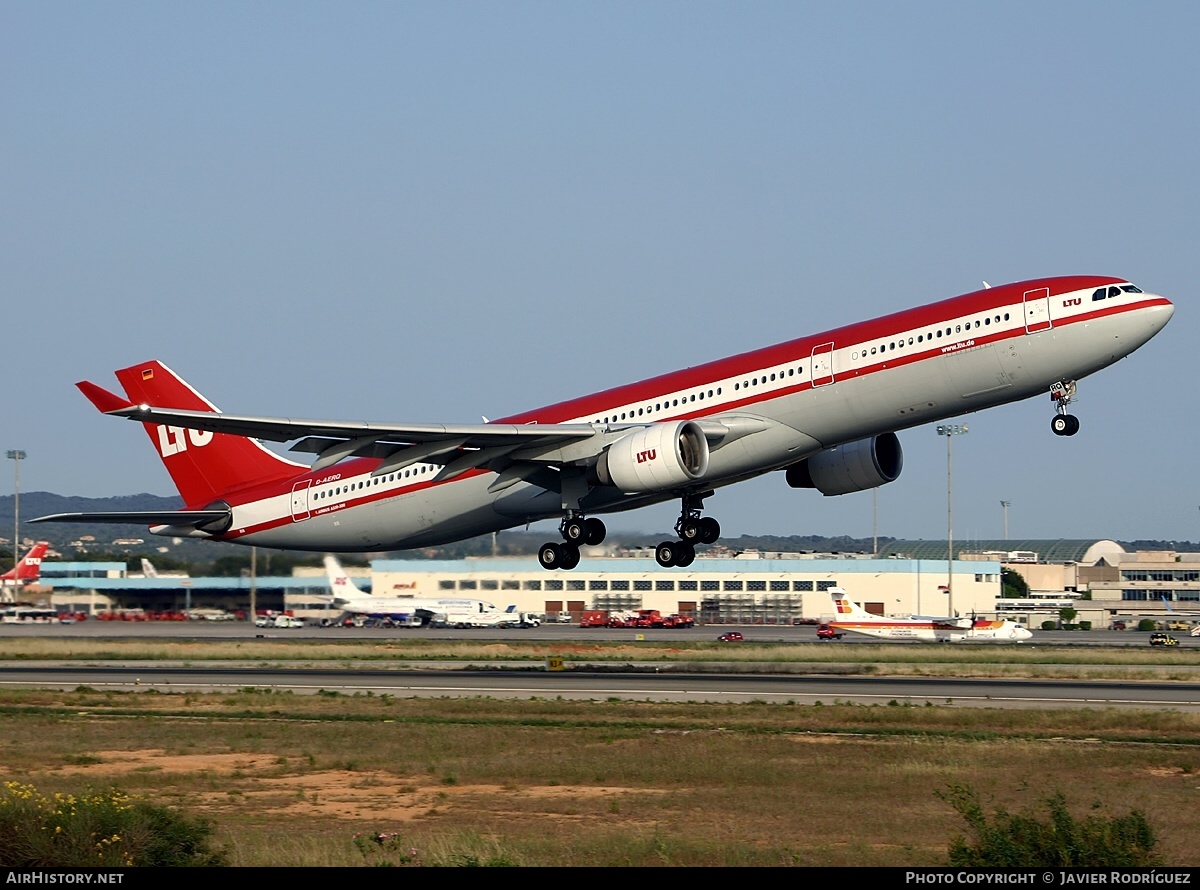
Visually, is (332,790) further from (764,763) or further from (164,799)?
(764,763)

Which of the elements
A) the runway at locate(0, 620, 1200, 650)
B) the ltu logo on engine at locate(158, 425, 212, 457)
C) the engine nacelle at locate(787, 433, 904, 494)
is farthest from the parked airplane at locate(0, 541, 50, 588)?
the engine nacelle at locate(787, 433, 904, 494)

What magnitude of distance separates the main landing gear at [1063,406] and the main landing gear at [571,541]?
13.4m

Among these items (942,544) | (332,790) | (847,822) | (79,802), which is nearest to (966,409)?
(847,822)

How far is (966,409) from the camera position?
1382 inches

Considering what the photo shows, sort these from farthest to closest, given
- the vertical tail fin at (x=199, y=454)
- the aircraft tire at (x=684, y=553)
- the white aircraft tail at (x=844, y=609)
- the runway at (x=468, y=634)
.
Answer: the white aircraft tail at (x=844, y=609) < the runway at (x=468, y=634) < the vertical tail fin at (x=199, y=454) < the aircraft tire at (x=684, y=553)

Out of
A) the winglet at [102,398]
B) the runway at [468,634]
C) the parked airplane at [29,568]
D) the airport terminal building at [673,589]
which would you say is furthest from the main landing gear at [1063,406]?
the parked airplane at [29,568]

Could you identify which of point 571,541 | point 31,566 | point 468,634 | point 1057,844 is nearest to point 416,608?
point 468,634

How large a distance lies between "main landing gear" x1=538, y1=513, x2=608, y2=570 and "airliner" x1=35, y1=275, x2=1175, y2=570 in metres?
0.06

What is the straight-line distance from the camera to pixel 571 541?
41.8 m

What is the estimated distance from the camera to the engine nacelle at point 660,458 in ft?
119

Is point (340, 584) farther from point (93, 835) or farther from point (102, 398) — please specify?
point (93, 835)

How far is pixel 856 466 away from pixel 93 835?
28729 mm

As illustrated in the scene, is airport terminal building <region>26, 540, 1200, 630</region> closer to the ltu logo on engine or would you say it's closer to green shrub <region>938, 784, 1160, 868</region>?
the ltu logo on engine

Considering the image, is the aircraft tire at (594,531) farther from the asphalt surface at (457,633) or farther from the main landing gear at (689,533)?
the asphalt surface at (457,633)
